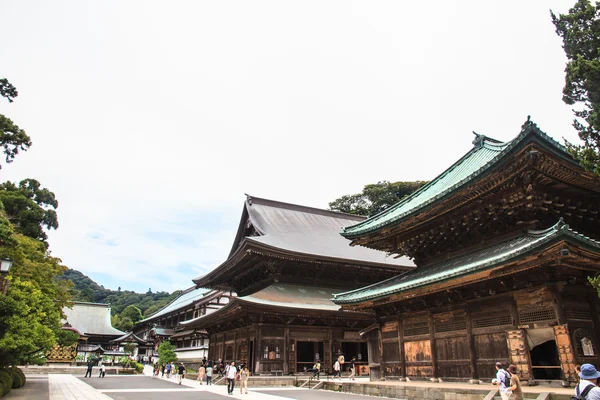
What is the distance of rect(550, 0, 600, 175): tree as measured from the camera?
10266 mm

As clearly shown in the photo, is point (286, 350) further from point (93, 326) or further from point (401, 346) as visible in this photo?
point (93, 326)

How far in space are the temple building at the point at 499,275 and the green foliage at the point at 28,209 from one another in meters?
32.8

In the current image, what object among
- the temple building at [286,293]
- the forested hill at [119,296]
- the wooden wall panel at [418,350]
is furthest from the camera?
the forested hill at [119,296]

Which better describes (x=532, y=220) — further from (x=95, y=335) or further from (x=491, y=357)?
(x=95, y=335)

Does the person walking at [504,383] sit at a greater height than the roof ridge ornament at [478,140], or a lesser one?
lesser

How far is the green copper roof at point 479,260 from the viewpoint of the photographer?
9.99 metres

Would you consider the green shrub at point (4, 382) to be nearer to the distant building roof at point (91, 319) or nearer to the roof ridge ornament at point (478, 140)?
the roof ridge ornament at point (478, 140)

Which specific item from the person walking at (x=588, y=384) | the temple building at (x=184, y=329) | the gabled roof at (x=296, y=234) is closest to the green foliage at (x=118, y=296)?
the temple building at (x=184, y=329)

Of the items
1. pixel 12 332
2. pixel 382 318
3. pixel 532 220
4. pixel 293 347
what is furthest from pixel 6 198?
pixel 532 220

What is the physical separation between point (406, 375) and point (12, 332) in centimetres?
1591

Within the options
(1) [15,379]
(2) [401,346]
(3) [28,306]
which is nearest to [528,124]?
(2) [401,346]

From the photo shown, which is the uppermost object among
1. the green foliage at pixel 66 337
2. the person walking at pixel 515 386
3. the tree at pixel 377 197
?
the tree at pixel 377 197

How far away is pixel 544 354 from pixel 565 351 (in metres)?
4.72

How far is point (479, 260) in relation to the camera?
1316 cm
